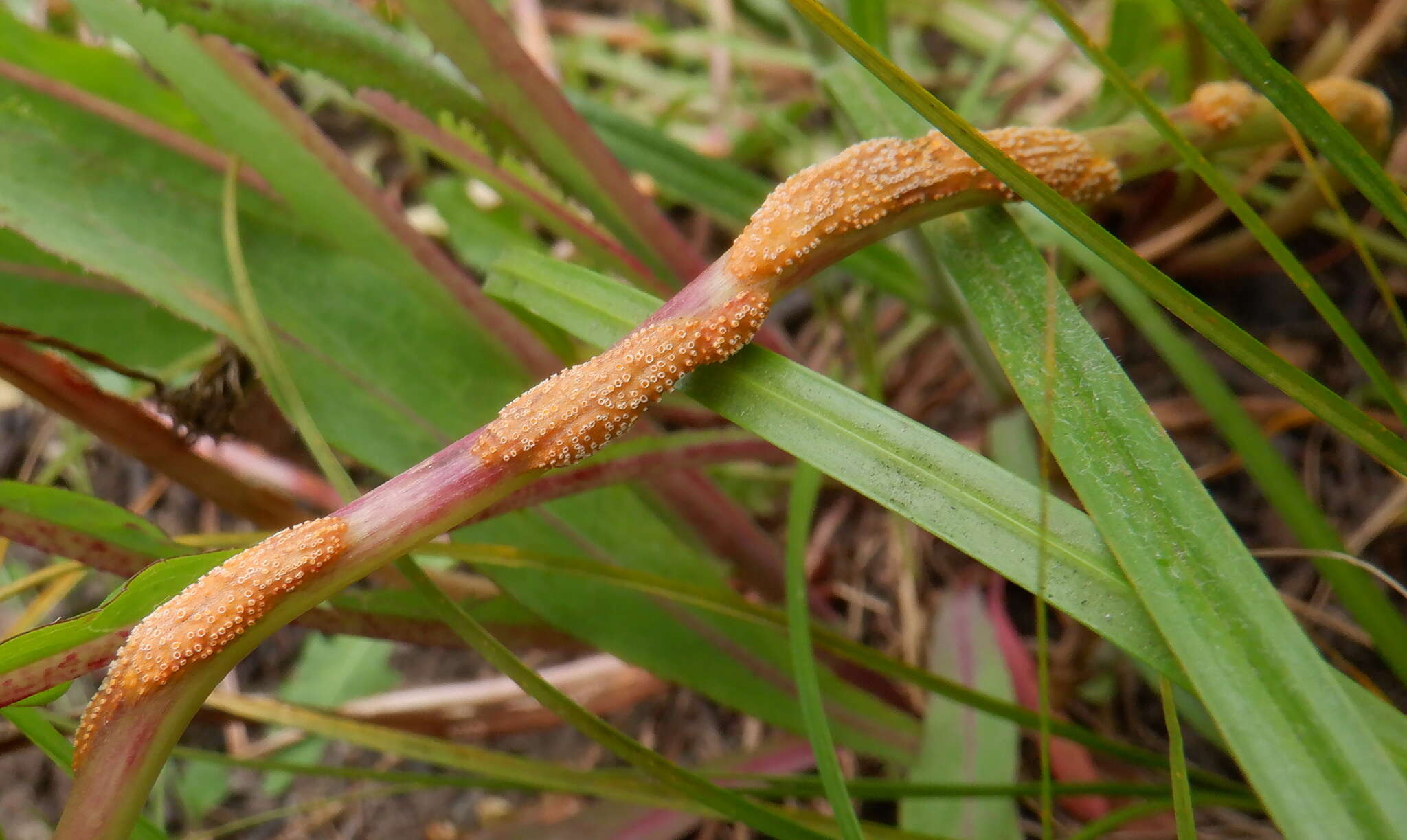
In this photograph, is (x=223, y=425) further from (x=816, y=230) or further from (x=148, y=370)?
(x=816, y=230)

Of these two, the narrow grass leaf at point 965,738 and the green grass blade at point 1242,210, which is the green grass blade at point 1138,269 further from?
the narrow grass leaf at point 965,738

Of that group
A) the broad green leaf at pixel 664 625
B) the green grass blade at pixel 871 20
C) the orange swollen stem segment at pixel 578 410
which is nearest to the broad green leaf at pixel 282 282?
the broad green leaf at pixel 664 625

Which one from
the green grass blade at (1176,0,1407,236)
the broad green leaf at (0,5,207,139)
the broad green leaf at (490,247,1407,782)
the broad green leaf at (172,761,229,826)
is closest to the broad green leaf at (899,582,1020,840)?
the broad green leaf at (490,247,1407,782)

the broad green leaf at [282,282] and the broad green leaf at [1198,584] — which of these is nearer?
the broad green leaf at [1198,584]

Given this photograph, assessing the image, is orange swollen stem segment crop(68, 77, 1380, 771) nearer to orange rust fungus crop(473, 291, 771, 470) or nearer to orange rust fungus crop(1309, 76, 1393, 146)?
orange rust fungus crop(473, 291, 771, 470)

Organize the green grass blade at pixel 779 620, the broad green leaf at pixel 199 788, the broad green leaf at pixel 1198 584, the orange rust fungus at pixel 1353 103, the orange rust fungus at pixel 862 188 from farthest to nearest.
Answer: the broad green leaf at pixel 199 788
the orange rust fungus at pixel 1353 103
the green grass blade at pixel 779 620
the orange rust fungus at pixel 862 188
the broad green leaf at pixel 1198 584

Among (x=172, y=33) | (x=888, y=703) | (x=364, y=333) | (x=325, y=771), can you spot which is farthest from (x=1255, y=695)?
(x=172, y=33)

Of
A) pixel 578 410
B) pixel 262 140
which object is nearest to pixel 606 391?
pixel 578 410
